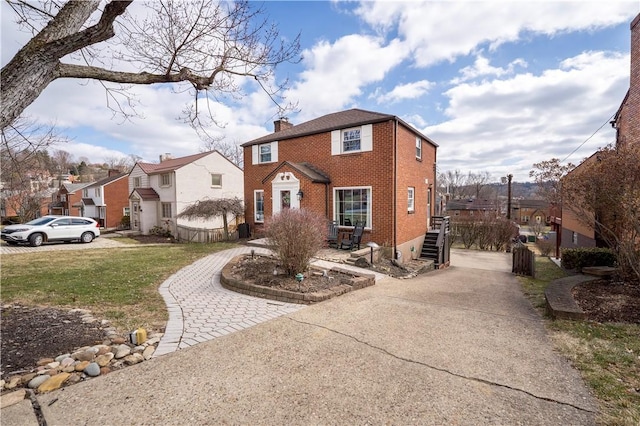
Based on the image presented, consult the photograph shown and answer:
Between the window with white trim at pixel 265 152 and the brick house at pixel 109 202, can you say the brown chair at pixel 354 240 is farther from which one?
the brick house at pixel 109 202

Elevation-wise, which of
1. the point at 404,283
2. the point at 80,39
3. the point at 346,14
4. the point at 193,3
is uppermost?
the point at 346,14

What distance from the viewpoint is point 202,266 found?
33.5 ft

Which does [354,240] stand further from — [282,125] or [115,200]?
[115,200]

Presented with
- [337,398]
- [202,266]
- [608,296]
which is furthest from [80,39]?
[608,296]

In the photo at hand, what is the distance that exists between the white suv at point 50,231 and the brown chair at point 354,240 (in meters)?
15.6

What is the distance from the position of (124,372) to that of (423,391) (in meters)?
3.41

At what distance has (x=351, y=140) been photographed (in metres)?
13.8

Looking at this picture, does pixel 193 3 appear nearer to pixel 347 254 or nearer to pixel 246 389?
pixel 246 389

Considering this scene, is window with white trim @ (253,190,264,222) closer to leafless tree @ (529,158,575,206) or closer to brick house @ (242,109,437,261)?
brick house @ (242,109,437,261)

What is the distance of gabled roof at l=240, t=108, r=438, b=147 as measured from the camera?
13148mm

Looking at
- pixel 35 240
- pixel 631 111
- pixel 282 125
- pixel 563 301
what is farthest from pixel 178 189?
pixel 631 111

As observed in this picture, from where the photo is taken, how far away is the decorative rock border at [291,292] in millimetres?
6398

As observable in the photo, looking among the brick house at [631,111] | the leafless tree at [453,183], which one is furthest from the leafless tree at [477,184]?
the brick house at [631,111]

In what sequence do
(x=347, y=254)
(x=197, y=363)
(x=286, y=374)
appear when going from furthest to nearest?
(x=347, y=254)
(x=197, y=363)
(x=286, y=374)
